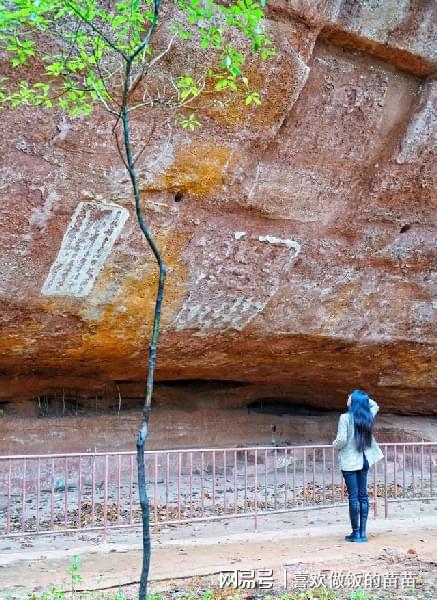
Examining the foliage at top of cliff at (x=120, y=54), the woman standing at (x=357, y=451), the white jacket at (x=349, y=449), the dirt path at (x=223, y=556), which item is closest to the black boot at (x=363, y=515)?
the woman standing at (x=357, y=451)

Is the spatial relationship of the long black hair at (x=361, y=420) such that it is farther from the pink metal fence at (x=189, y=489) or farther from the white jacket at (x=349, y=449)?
the pink metal fence at (x=189, y=489)

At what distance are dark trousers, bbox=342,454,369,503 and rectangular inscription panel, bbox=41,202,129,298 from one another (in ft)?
9.68

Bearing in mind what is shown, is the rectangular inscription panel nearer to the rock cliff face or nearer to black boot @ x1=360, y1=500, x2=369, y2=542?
the rock cliff face

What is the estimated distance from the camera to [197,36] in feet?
17.1

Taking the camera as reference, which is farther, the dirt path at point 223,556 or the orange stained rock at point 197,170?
the orange stained rock at point 197,170

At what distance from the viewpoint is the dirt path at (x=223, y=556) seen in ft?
12.1

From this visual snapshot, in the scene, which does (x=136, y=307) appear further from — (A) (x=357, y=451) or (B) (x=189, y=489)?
(A) (x=357, y=451)

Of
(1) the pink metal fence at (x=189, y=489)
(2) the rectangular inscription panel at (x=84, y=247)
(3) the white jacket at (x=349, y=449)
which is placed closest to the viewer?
(3) the white jacket at (x=349, y=449)

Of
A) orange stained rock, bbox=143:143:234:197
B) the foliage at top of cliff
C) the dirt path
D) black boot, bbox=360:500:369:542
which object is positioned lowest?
the dirt path

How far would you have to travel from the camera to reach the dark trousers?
4703mm

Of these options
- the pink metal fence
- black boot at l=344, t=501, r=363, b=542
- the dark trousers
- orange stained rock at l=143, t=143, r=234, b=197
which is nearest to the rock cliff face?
orange stained rock at l=143, t=143, r=234, b=197

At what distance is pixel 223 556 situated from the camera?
4250mm

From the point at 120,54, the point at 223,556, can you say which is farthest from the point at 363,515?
the point at 120,54

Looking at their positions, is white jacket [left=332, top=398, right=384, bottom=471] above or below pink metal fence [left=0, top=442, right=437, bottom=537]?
above
